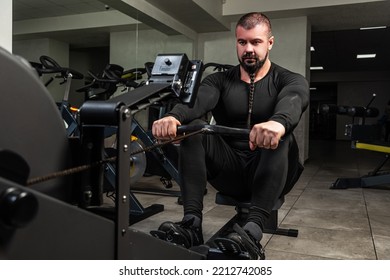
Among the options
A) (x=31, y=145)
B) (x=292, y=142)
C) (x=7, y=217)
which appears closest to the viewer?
(x=7, y=217)

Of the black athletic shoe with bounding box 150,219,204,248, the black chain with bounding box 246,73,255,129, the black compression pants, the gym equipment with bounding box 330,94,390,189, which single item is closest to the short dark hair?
the black chain with bounding box 246,73,255,129

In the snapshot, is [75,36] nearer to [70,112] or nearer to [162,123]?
[70,112]

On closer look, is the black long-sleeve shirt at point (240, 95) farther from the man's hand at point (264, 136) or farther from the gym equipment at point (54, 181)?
the gym equipment at point (54, 181)

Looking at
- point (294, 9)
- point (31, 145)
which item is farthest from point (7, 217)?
point (294, 9)

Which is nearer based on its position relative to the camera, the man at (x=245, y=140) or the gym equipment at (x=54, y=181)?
the gym equipment at (x=54, y=181)

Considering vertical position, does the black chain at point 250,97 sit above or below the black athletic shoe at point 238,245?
above

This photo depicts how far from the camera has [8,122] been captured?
63 cm

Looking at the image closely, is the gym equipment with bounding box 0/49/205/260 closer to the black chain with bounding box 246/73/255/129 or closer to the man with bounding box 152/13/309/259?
the man with bounding box 152/13/309/259

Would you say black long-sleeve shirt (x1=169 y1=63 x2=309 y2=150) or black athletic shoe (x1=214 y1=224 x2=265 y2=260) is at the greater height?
black long-sleeve shirt (x1=169 y1=63 x2=309 y2=150)

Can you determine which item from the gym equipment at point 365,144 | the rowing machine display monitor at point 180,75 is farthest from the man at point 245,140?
the gym equipment at point 365,144

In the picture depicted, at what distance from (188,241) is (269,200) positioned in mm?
368

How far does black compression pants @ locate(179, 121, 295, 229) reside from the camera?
144cm

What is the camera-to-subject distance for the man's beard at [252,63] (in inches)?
65.5

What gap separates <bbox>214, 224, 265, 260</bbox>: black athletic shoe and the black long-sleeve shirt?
0.51 meters
